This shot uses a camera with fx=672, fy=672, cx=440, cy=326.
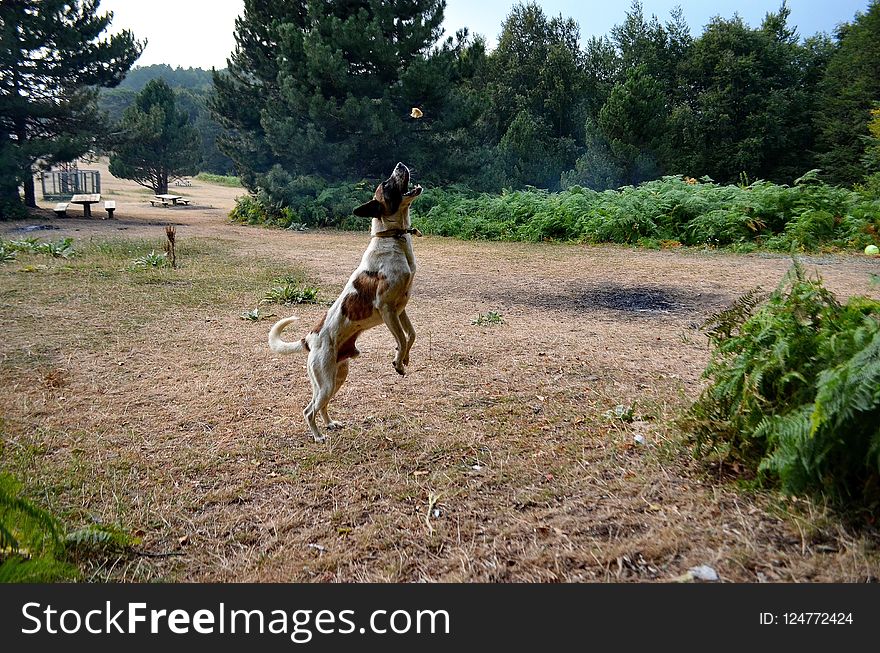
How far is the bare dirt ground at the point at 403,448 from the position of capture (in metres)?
2.45

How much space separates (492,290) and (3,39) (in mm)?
15267

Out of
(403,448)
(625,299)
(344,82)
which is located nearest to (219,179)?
(344,82)

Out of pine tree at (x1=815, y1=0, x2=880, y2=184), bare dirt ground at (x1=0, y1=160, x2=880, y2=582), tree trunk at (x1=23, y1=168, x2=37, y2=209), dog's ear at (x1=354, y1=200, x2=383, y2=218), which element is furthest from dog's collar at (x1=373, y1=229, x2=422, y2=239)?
tree trunk at (x1=23, y1=168, x2=37, y2=209)

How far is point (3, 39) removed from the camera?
1641 centimetres

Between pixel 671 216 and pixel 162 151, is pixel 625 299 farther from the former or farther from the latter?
pixel 162 151

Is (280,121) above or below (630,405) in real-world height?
above

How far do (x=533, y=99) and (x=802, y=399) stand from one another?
22.8m

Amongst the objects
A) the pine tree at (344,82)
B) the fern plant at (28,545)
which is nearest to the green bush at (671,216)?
the pine tree at (344,82)

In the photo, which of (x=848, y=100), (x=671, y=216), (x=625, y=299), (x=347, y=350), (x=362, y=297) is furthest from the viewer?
(x=848, y=100)

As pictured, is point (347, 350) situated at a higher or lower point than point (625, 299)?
higher

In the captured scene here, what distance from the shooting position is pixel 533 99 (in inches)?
937

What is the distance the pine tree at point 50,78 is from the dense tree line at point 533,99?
10.4 feet
